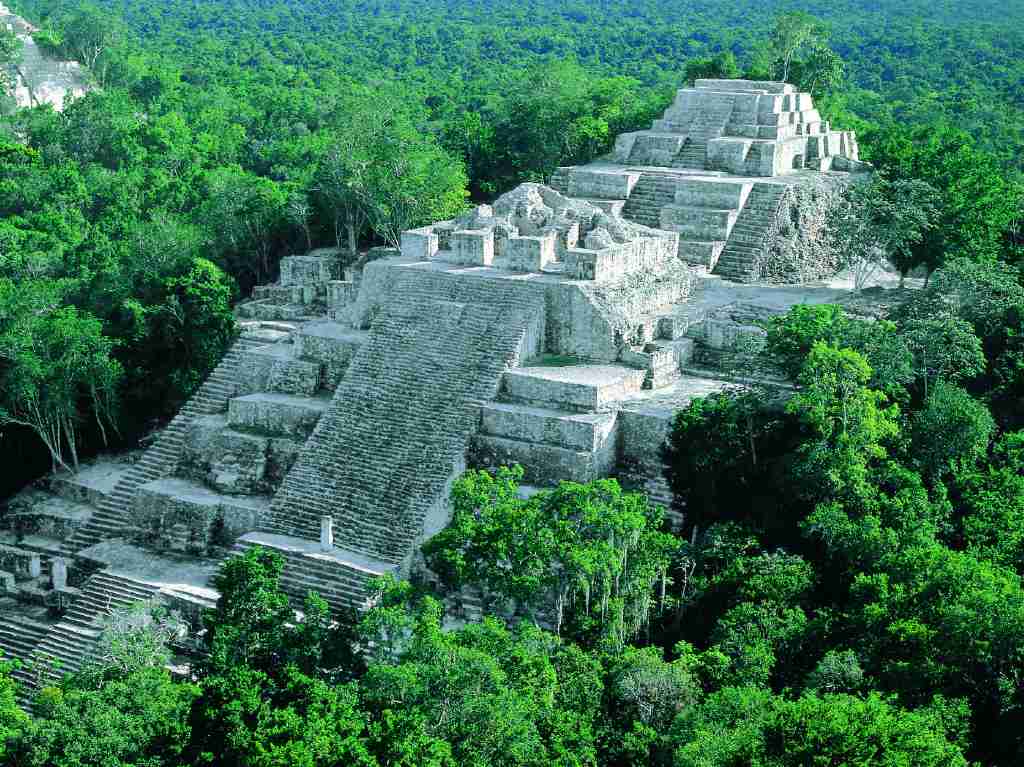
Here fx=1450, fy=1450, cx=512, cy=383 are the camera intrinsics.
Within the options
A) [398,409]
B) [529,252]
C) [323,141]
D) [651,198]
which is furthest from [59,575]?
[323,141]

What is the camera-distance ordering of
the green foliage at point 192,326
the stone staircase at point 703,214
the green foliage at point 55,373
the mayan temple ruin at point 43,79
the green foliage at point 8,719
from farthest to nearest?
the mayan temple ruin at point 43,79, the stone staircase at point 703,214, the green foliage at point 192,326, the green foliage at point 55,373, the green foliage at point 8,719

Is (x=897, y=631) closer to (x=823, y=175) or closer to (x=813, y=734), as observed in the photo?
(x=813, y=734)

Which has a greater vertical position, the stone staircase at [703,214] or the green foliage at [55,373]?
the stone staircase at [703,214]

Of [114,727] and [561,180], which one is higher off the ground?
[561,180]

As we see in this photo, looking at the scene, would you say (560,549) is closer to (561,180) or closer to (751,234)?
(751,234)

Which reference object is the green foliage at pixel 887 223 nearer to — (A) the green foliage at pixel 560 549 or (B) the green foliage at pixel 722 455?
(B) the green foliage at pixel 722 455

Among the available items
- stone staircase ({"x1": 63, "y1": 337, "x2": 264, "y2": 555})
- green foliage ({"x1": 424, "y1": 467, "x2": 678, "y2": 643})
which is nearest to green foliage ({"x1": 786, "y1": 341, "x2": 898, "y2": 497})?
green foliage ({"x1": 424, "y1": 467, "x2": 678, "y2": 643})

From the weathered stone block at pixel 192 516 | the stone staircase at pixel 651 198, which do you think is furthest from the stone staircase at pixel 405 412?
the stone staircase at pixel 651 198
